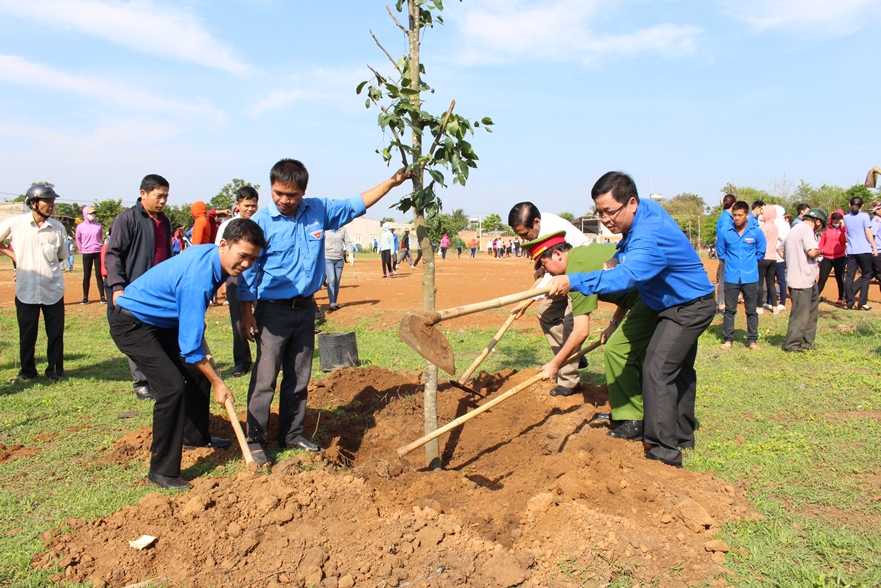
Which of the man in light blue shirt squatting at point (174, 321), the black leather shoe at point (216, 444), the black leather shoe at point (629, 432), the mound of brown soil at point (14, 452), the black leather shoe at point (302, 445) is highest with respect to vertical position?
the man in light blue shirt squatting at point (174, 321)

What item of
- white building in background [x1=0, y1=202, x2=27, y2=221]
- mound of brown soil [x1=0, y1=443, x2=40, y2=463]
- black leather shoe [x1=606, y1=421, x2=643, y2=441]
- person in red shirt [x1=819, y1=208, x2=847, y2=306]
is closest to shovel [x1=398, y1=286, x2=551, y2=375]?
black leather shoe [x1=606, y1=421, x2=643, y2=441]

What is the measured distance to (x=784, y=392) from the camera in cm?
597

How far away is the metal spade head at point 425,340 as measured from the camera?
3566mm

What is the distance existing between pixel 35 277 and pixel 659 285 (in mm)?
6088

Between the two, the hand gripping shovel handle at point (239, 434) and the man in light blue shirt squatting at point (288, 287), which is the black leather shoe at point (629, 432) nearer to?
the man in light blue shirt squatting at point (288, 287)

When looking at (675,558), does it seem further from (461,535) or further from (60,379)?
(60,379)

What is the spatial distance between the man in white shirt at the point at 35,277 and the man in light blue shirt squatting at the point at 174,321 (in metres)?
3.24

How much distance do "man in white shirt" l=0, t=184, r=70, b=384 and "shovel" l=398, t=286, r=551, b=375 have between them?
191 inches

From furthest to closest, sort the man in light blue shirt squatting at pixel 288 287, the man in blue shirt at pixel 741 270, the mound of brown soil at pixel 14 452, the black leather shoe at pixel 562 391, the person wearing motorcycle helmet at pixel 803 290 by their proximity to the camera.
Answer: the man in blue shirt at pixel 741 270
the person wearing motorcycle helmet at pixel 803 290
the black leather shoe at pixel 562 391
the mound of brown soil at pixel 14 452
the man in light blue shirt squatting at pixel 288 287

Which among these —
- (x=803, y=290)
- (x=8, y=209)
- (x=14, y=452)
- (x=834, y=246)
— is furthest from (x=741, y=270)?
(x=8, y=209)

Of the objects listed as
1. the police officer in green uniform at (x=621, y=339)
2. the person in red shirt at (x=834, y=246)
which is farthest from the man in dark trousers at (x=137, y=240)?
the person in red shirt at (x=834, y=246)

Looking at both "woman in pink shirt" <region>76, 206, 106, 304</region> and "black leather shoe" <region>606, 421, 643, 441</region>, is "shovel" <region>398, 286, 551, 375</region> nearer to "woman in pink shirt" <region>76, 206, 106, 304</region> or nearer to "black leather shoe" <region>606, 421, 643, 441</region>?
"black leather shoe" <region>606, 421, 643, 441</region>

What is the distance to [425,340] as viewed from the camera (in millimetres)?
3631

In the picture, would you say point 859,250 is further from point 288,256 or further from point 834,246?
point 288,256
